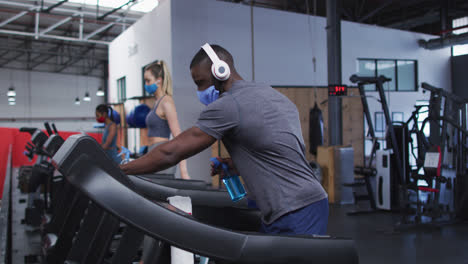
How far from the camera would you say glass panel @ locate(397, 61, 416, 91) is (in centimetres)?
1127

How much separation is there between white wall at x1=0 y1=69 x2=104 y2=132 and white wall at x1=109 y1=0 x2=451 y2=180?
2.83 m

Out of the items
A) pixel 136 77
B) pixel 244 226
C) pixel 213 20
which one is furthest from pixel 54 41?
pixel 244 226

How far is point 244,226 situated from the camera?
1.65 metres

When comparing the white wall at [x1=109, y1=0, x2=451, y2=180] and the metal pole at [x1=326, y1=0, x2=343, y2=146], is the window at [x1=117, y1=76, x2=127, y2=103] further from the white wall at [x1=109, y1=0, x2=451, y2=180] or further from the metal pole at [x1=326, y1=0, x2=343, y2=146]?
the metal pole at [x1=326, y1=0, x2=343, y2=146]

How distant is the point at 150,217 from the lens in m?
0.92

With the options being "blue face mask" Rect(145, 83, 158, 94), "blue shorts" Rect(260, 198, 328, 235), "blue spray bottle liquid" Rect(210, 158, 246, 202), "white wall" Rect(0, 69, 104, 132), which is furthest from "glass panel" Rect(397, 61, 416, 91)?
"blue shorts" Rect(260, 198, 328, 235)

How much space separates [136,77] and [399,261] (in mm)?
7887

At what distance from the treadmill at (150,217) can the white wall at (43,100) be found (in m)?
2.28

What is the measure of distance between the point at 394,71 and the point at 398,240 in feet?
25.3

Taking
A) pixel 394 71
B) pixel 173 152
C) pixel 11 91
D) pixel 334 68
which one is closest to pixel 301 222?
pixel 173 152

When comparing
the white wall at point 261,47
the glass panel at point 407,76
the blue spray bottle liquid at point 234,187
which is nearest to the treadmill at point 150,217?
the blue spray bottle liquid at point 234,187

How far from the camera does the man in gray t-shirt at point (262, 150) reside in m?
1.28

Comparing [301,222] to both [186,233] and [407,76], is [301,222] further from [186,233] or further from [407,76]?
[407,76]

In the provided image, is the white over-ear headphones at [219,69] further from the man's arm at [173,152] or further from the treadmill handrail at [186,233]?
the treadmill handrail at [186,233]
